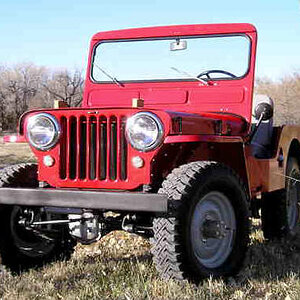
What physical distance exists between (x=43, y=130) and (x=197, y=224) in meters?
→ 1.32

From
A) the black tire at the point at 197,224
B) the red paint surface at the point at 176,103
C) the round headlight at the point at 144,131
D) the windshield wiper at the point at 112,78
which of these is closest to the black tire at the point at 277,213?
the red paint surface at the point at 176,103

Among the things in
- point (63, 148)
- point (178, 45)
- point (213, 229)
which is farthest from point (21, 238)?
point (178, 45)

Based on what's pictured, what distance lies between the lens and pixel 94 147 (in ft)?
13.6

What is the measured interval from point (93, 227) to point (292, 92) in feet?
93.8

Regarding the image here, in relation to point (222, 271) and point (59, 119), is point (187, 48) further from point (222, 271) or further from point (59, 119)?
point (222, 271)

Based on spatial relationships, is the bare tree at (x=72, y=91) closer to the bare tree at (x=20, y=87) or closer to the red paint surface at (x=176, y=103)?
the red paint surface at (x=176, y=103)

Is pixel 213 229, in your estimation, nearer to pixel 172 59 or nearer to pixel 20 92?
pixel 172 59

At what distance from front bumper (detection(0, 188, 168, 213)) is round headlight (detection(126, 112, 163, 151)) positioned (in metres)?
0.43

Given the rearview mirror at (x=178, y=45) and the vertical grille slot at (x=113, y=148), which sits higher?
the rearview mirror at (x=178, y=45)

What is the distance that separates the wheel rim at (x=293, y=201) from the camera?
20.4 feet

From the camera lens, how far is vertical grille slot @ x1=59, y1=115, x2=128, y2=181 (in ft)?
13.3

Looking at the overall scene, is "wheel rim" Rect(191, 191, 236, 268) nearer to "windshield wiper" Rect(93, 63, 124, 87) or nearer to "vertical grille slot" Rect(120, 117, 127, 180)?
"vertical grille slot" Rect(120, 117, 127, 180)

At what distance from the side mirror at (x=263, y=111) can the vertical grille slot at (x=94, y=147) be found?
1749mm

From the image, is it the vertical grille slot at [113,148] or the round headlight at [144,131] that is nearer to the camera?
the round headlight at [144,131]
